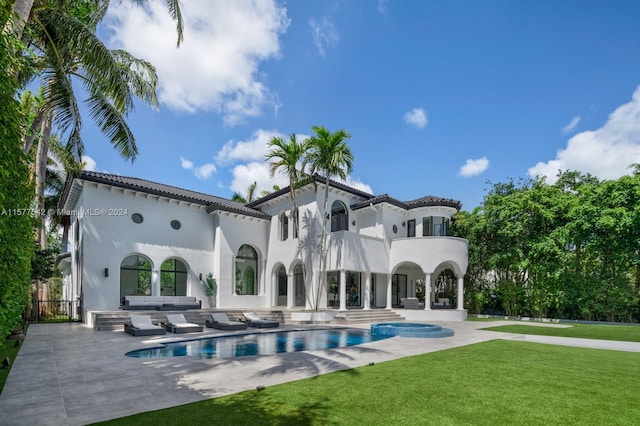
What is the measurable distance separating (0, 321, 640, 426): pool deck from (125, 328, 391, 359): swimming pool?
826 mm

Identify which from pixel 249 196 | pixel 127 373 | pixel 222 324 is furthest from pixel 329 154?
pixel 249 196

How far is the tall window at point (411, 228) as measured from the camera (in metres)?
25.7

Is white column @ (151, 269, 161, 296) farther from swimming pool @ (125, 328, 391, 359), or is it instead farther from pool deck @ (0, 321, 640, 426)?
swimming pool @ (125, 328, 391, 359)

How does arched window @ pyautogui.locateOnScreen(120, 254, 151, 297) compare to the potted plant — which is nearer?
the potted plant

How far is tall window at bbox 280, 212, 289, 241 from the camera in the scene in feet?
82.1

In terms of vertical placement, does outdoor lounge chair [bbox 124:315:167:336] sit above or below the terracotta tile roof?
below

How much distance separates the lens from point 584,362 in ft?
30.9

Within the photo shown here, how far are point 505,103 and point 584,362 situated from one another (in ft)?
46.9

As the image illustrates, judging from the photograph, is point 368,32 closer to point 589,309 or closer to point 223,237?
point 223,237

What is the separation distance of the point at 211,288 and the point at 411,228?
14.5 metres

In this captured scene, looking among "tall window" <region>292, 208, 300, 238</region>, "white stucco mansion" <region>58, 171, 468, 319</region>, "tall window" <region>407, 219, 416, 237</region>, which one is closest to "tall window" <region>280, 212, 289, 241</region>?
"white stucco mansion" <region>58, 171, 468, 319</region>

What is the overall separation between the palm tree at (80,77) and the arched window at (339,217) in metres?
13.2

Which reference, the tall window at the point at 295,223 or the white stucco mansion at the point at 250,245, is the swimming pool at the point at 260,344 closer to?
the white stucco mansion at the point at 250,245

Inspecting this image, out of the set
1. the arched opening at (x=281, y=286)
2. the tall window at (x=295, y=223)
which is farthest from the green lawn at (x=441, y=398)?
the arched opening at (x=281, y=286)
